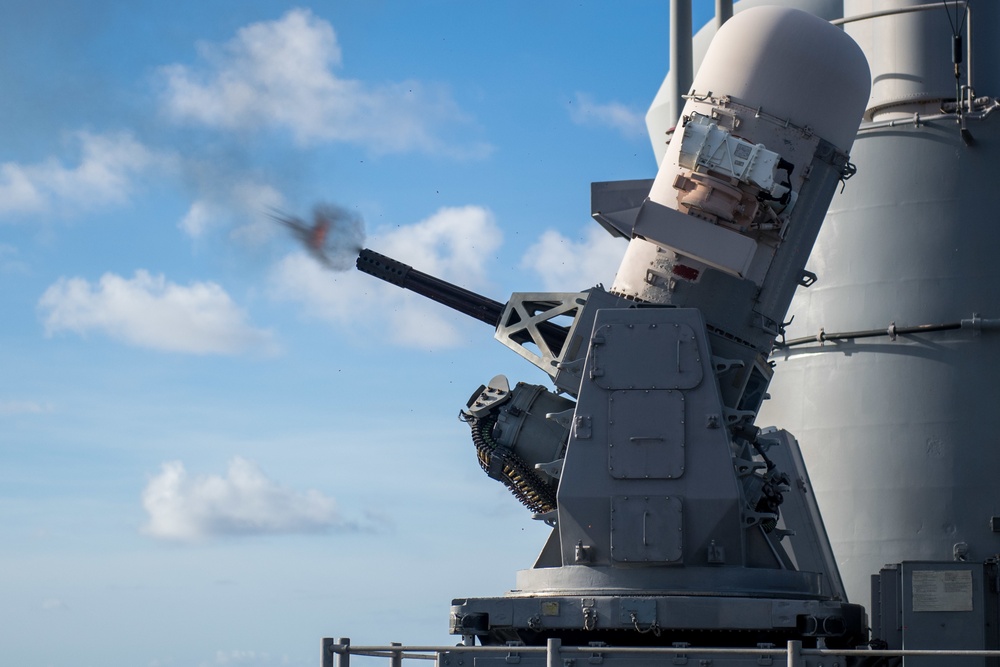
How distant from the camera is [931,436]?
17.3 metres

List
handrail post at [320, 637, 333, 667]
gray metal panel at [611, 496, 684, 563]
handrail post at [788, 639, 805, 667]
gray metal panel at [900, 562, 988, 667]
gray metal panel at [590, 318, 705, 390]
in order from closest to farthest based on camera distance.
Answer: handrail post at [788, 639, 805, 667] < handrail post at [320, 637, 333, 667] < gray metal panel at [611, 496, 684, 563] < gray metal panel at [590, 318, 705, 390] < gray metal panel at [900, 562, 988, 667]

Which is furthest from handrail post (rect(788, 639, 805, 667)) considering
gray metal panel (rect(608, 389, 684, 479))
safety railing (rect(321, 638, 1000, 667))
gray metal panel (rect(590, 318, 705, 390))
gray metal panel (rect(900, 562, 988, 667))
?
gray metal panel (rect(900, 562, 988, 667))

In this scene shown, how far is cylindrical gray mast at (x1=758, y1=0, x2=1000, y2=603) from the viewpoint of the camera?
17.2 meters

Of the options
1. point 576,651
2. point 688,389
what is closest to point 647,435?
point 688,389

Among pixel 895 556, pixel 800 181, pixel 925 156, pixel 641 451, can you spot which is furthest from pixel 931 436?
pixel 641 451

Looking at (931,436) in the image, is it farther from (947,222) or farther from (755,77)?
(755,77)

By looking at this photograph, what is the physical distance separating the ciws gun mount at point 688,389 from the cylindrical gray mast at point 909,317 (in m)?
4.08

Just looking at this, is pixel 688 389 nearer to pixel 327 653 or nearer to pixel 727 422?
pixel 727 422

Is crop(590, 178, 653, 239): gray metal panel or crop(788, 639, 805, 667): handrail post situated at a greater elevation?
crop(590, 178, 653, 239): gray metal panel

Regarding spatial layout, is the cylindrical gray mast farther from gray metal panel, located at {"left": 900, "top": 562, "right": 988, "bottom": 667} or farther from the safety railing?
the safety railing

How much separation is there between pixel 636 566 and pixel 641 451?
3.06ft

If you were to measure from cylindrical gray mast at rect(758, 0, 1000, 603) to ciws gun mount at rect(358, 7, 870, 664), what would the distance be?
408 centimetres

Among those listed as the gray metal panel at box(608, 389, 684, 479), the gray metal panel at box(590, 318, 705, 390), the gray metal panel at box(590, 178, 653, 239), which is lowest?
the gray metal panel at box(608, 389, 684, 479)

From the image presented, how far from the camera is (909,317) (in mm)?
17672
